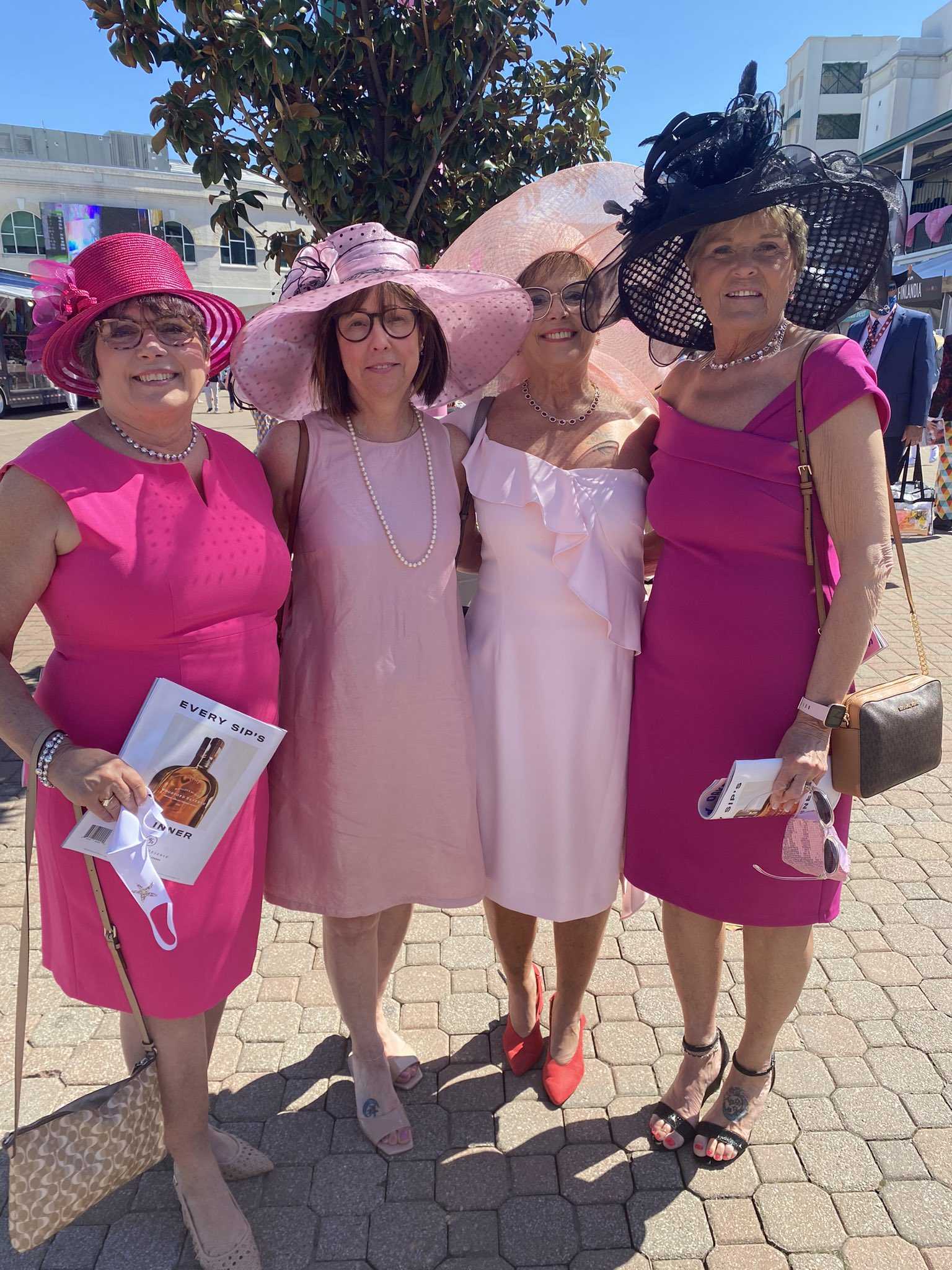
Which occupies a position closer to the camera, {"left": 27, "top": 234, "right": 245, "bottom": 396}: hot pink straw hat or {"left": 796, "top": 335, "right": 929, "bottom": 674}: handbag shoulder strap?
{"left": 27, "top": 234, "right": 245, "bottom": 396}: hot pink straw hat

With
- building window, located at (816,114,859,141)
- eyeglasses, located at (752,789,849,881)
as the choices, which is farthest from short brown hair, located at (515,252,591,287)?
building window, located at (816,114,859,141)

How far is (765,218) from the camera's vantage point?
5.99ft

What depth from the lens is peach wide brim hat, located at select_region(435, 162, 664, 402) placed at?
91.4 inches

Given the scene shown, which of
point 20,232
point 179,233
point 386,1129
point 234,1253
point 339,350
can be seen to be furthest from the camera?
point 179,233

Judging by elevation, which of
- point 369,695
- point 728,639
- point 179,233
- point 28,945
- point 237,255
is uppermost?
point 179,233

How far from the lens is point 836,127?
156 feet

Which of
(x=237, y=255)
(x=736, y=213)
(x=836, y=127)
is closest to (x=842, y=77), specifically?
(x=836, y=127)

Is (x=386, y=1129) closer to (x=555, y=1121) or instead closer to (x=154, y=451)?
(x=555, y=1121)

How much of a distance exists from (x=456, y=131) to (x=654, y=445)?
2696 millimetres

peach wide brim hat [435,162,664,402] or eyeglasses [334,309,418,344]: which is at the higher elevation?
peach wide brim hat [435,162,664,402]

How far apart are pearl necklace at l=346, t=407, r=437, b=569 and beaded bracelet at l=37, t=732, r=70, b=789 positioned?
82 cm

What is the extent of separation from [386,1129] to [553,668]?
50.2 inches

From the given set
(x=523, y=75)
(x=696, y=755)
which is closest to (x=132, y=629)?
(x=696, y=755)

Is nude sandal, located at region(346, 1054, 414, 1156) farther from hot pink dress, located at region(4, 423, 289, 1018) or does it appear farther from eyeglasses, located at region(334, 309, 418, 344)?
eyeglasses, located at region(334, 309, 418, 344)
